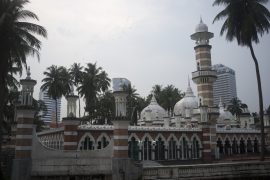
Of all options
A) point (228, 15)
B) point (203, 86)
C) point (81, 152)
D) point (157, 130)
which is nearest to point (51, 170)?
point (81, 152)

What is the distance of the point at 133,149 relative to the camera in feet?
102

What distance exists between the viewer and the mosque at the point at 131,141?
19.5m

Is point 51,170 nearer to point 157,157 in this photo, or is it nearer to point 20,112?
point 20,112

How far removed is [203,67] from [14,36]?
25602 mm

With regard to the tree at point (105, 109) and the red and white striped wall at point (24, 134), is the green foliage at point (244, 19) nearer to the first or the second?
the red and white striped wall at point (24, 134)

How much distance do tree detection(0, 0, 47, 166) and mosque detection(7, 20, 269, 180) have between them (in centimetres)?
161

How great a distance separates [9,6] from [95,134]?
13.3 metres

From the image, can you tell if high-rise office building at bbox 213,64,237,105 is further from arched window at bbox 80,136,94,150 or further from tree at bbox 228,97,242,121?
arched window at bbox 80,136,94,150

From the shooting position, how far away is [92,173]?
1938 centimetres

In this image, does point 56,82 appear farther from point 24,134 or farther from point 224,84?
point 224,84

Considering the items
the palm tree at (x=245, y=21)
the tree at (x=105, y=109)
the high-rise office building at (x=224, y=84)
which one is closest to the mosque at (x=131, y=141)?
the tree at (x=105, y=109)

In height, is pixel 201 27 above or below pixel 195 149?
above

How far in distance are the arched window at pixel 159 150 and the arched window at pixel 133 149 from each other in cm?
235

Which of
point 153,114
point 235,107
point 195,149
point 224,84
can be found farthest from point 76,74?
point 224,84
